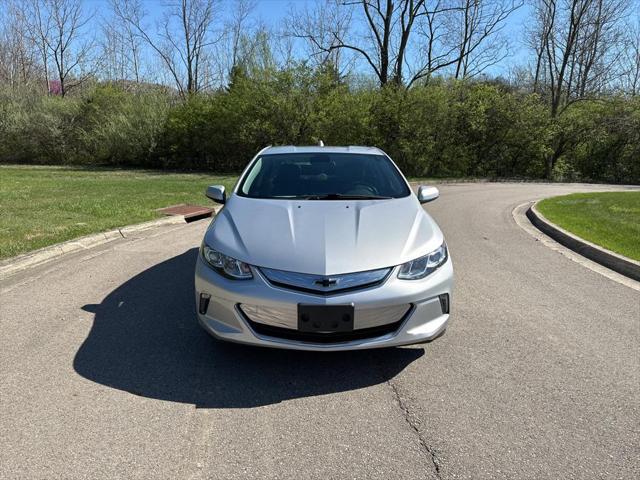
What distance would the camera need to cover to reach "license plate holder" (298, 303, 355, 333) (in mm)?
2998

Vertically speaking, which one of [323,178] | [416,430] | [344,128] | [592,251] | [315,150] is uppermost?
[344,128]

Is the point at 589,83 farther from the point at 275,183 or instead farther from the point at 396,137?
the point at 275,183

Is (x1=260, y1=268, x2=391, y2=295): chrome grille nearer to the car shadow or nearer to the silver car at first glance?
the silver car

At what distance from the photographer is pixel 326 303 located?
2.99m

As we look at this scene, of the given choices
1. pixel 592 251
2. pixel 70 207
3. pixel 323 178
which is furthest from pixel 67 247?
pixel 592 251

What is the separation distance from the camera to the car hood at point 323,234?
318 centimetres

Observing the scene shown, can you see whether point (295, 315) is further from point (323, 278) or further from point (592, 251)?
point (592, 251)

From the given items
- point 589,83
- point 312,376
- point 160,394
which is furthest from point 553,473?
point 589,83

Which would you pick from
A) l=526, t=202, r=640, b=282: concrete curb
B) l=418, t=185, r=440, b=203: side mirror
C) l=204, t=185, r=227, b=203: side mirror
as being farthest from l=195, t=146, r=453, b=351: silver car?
l=526, t=202, r=640, b=282: concrete curb

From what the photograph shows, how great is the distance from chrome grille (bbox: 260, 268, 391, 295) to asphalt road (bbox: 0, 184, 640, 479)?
696 millimetres

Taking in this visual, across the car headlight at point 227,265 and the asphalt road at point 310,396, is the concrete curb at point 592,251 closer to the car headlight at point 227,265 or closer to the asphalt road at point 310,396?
the asphalt road at point 310,396

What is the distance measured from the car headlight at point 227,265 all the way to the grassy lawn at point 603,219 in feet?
19.3

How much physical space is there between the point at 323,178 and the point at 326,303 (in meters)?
2.03

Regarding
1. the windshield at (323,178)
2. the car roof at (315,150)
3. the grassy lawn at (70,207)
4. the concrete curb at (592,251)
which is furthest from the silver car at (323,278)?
the grassy lawn at (70,207)
